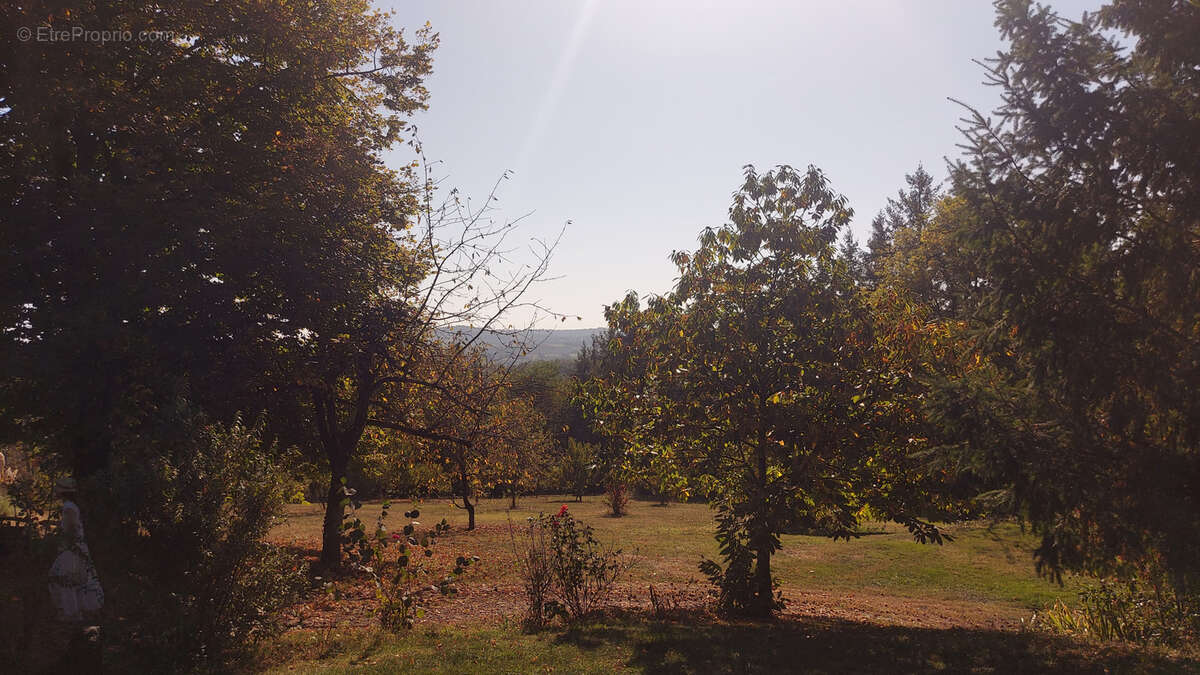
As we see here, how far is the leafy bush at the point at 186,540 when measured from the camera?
7332 mm

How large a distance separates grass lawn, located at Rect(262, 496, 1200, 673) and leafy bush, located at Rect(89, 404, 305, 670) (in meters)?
0.86

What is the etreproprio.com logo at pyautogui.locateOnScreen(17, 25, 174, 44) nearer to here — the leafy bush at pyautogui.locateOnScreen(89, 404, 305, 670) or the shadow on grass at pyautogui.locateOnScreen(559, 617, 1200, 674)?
the leafy bush at pyautogui.locateOnScreen(89, 404, 305, 670)

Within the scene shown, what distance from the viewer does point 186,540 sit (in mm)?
7582

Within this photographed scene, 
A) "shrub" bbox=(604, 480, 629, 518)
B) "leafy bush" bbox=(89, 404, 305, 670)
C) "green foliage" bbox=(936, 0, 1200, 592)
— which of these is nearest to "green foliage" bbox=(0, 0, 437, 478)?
"leafy bush" bbox=(89, 404, 305, 670)

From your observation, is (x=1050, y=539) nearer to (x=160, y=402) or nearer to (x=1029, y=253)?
(x=1029, y=253)

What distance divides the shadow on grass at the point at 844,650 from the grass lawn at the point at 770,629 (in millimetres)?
25

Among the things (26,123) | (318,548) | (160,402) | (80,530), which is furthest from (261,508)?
(318,548)

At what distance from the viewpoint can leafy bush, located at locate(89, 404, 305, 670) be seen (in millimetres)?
7332

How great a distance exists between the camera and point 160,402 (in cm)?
968

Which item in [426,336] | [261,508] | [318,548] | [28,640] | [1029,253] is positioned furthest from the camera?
[318,548]

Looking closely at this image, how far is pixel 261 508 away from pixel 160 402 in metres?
3.05

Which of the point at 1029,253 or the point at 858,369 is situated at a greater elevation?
the point at 1029,253

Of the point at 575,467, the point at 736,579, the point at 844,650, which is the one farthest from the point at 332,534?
the point at 575,467

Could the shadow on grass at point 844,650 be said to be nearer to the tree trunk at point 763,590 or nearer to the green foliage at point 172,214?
the tree trunk at point 763,590
